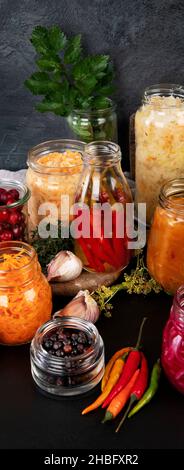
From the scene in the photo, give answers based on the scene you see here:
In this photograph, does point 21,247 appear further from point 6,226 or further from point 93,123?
point 93,123

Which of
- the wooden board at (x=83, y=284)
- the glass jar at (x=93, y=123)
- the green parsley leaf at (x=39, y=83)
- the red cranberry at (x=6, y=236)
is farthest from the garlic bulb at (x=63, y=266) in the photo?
the green parsley leaf at (x=39, y=83)

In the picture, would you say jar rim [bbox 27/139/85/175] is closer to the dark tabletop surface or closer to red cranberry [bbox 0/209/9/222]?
red cranberry [bbox 0/209/9/222]

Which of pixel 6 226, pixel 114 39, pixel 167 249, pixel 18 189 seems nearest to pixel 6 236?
pixel 6 226

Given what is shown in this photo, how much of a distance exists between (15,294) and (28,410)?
25 centimetres

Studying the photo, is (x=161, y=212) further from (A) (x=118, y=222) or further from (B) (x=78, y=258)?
(B) (x=78, y=258)

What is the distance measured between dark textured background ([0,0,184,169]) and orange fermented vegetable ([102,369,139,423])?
101 centimetres

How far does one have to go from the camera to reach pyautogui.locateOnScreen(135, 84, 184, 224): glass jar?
183cm

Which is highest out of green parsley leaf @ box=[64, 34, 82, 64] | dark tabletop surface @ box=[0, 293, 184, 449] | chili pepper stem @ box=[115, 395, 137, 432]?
green parsley leaf @ box=[64, 34, 82, 64]

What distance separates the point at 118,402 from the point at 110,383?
0.20 ft

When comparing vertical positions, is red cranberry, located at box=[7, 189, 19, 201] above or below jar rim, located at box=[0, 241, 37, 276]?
above

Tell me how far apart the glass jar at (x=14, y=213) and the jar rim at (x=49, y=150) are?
0.24 ft

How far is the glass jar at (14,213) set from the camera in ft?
5.77

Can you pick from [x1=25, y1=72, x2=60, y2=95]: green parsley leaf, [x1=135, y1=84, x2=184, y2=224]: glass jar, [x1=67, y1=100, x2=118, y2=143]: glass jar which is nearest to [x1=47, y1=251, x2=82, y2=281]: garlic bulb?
[x1=135, y1=84, x2=184, y2=224]: glass jar

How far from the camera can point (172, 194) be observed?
1716 millimetres
